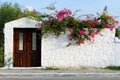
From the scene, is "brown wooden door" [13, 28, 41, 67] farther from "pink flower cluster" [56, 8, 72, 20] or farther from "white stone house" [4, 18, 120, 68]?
"pink flower cluster" [56, 8, 72, 20]

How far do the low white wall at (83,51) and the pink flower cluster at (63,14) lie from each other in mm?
1007

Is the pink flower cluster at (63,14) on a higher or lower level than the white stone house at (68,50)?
higher

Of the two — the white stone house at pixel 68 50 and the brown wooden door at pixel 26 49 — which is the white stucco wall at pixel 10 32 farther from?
the brown wooden door at pixel 26 49

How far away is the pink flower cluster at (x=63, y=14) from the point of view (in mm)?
21188

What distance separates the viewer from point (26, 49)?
71.2 feet

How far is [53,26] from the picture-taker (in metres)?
21.1

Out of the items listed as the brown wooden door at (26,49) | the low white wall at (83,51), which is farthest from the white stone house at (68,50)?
the brown wooden door at (26,49)

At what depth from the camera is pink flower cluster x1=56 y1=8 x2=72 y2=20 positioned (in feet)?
69.5

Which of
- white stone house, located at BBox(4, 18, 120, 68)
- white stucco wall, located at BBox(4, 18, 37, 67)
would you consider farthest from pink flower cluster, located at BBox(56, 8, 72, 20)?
white stucco wall, located at BBox(4, 18, 37, 67)

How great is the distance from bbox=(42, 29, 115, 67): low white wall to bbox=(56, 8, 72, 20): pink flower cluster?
101 cm

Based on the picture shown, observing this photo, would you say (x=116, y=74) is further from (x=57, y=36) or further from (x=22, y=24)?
(x=22, y=24)

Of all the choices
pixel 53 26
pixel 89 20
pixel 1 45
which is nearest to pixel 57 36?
pixel 53 26

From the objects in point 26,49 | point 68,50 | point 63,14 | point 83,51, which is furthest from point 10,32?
point 83,51

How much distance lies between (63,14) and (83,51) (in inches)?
88.2
